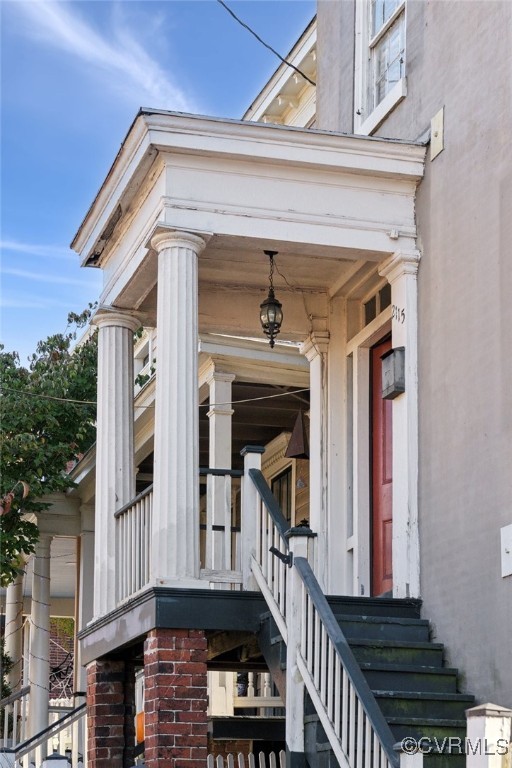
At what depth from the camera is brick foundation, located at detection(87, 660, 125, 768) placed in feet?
34.9

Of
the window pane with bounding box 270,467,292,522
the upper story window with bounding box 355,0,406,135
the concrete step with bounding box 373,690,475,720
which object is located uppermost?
the upper story window with bounding box 355,0,406,135

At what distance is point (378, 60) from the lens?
11.6 metres

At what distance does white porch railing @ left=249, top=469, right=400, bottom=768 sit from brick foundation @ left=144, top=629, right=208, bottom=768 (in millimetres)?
664

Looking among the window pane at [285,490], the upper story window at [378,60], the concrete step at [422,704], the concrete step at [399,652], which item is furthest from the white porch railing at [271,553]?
the window pane at [285,490]

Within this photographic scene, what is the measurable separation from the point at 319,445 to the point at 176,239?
2.78m

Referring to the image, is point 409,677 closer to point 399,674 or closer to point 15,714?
point 399,674

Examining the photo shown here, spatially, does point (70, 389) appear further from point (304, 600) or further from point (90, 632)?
point (304, 600)

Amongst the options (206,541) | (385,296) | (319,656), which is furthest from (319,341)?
(319,656)

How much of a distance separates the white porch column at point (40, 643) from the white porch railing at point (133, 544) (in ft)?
21.9

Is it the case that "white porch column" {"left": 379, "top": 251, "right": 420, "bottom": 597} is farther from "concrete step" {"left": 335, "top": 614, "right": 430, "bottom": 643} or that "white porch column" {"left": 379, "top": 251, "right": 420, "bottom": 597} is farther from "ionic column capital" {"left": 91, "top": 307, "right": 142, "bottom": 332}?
"ionic column capital" {"left": 91, "top": 307, "right": 142, "bottom": 332}

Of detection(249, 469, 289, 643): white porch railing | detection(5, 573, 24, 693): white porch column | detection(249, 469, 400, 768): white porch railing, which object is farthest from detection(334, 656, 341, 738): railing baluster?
detection(5, 573, 24, 693): white porch column

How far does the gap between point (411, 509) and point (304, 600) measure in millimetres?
1547

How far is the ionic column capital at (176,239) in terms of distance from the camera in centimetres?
960

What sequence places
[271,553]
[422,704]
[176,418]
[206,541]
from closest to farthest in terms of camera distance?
[422,704] → [271,553] → [176,418] → [206,541]
